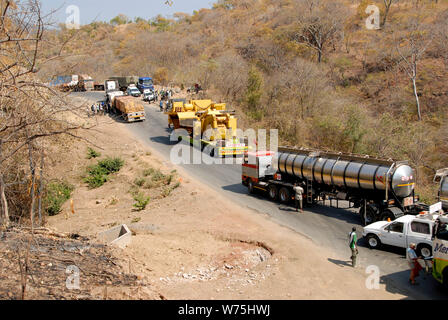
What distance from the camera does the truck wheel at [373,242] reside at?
46.1ft

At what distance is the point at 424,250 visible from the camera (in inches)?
508

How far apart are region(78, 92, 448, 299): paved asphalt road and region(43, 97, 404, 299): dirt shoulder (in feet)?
1.63

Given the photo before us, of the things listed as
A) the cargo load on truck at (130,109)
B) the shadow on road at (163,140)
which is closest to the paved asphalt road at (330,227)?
the shadow on road at (163,140)

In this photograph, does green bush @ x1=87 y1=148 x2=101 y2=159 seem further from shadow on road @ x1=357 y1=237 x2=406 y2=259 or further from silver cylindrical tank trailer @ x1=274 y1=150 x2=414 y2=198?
shadow on road @ x1=357 y1=237 x2=406 y2=259

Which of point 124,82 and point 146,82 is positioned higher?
point 124,82

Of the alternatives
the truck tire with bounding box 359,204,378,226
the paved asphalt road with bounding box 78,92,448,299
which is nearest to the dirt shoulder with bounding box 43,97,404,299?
the paved asphalt road with bounding box 78,92,448,299

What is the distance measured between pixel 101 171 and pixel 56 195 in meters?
5.17

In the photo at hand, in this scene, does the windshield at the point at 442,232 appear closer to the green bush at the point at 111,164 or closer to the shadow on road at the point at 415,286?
the shadow on road at the point at 415,286

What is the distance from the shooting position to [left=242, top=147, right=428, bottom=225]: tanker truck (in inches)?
606

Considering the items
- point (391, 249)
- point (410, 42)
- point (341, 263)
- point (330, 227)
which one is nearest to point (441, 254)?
point (341, 263)

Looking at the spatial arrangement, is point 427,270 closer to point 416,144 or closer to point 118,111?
point 416,144

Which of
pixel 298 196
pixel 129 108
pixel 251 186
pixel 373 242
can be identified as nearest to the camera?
pixel 373 242

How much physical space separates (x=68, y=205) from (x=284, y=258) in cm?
1458

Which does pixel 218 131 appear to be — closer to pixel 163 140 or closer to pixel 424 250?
pixel 163 140
